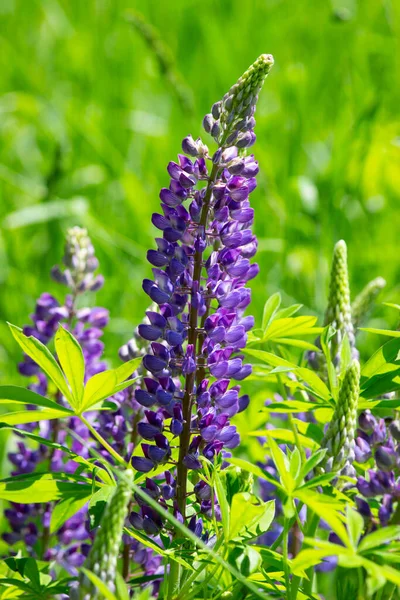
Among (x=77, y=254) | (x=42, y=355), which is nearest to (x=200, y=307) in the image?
(x=42, y=355)

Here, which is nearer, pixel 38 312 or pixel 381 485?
pixel 381 485

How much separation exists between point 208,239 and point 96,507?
1.76ft

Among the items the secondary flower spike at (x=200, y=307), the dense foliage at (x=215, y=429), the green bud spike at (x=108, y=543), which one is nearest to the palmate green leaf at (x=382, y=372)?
the dense foliage at (x=215, y=429)

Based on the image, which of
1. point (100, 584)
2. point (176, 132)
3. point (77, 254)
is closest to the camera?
point (100, 584)

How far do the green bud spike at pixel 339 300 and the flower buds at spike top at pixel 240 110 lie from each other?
30cm

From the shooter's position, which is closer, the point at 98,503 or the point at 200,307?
the point at 98,503

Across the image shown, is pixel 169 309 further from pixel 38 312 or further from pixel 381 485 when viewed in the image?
pixel 38 312

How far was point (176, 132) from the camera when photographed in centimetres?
429

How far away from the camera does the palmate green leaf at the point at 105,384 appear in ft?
4.46

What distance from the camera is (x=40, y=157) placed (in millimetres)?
4777

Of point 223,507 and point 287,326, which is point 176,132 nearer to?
point 287,326

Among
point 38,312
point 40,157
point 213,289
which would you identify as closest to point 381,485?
point 213,289

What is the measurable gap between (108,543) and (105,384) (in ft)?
1.07

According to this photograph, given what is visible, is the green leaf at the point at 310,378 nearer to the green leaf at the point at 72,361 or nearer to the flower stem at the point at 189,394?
the flower stem at the point at 189,394
